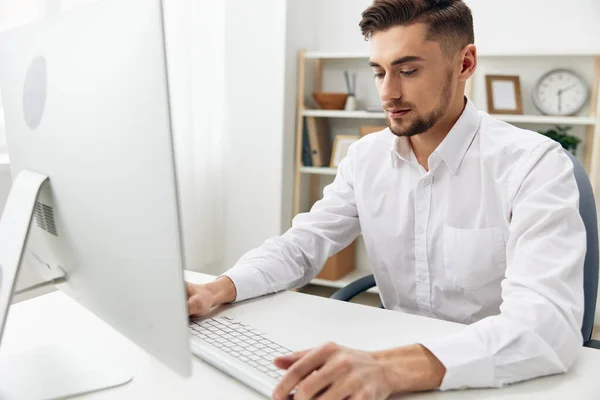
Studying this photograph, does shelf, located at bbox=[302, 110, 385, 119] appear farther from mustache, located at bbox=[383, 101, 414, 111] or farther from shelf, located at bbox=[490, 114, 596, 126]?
mustache, located at bbox=[383, 101, 414, 111]

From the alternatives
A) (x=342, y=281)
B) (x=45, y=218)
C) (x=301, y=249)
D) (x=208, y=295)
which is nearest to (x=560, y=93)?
(x=342, y=281)

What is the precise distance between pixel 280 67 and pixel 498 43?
1195 mm

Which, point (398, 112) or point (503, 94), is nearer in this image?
point (398, 112)

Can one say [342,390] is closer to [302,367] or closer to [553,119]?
[302,367]

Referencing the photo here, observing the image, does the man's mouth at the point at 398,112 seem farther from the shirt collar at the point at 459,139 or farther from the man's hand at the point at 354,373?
the man's hand at the point at 354,373

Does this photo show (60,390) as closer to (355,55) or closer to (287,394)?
(287,394)

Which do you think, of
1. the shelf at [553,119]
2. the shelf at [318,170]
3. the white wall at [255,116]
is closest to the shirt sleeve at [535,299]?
the shelf at [553,119]

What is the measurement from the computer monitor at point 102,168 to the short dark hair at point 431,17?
0.82 meters

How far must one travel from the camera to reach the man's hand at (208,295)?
104 cm

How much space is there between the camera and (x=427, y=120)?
4.35 ft

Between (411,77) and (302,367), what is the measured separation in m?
0.79

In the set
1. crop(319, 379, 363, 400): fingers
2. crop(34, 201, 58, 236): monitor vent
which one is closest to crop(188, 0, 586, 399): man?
crop(319, 379, 363, 400): fingers

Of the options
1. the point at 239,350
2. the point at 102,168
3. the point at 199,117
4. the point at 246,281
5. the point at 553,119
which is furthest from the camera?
the point at 199,117

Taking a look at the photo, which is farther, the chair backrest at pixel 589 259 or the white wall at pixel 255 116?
the white wall at pixel 255 116
